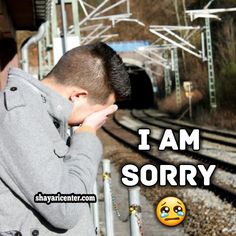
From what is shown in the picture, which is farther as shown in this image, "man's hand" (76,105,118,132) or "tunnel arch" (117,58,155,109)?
"tunnel arch" (117,58,155,109)

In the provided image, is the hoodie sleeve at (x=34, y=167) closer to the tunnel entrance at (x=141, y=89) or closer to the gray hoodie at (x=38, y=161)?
the gray hoodie at (x=38, y=161)

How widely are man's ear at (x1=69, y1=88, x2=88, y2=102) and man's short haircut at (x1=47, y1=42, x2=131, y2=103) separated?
1 cm

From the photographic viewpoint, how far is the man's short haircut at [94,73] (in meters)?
2.01

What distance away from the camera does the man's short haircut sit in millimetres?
2006

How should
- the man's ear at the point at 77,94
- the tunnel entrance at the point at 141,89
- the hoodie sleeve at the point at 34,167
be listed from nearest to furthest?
1. the hoodie sleeve at the point at 34,167
2. the man's ear at the point at 77,94
3. the tunnel entrance at the point at 141,89

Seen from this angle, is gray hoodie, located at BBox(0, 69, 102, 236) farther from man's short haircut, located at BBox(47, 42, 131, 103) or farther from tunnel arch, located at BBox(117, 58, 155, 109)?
tunnel arch, located at BBox(117, 58, 155, 109)

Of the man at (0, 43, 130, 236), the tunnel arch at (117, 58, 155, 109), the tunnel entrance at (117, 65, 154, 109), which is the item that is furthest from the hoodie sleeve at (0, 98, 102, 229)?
the tunnel entrance at (117, 65, 154, 109)

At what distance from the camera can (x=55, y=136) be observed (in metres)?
1.97

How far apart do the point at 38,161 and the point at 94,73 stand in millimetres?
334

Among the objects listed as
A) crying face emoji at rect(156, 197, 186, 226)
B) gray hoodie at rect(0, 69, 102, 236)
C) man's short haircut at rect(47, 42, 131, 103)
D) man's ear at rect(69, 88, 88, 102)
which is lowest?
crying face emoji at rect(156, 197, 186, 226)

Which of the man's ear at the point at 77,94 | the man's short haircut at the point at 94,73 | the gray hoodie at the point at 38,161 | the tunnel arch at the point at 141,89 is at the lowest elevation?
the tunnel arch at the point at 141,89

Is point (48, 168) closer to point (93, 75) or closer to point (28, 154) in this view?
point (28, 154)

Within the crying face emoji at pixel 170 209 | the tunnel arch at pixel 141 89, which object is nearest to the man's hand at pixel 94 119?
the crying face emoji at pixel 170 209

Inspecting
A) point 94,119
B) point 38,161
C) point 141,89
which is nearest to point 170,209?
point 94,119
